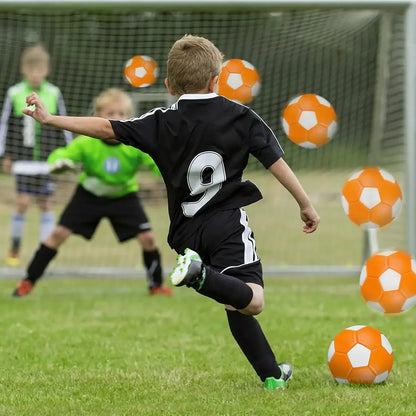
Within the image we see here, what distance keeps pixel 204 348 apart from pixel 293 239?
4965 mm

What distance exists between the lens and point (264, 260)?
836 centimetres

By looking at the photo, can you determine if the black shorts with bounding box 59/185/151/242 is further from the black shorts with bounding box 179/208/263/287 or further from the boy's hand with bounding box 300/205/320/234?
the boy's hand with bounding box 300/205/320/234

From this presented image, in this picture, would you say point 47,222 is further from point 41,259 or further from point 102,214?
point 102,214

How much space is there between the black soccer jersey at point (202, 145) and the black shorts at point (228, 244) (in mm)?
40

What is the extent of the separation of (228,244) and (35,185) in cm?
467

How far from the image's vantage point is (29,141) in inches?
304

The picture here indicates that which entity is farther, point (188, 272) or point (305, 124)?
point (305, 124)

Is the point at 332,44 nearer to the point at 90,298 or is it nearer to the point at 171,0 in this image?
the point at 171,0

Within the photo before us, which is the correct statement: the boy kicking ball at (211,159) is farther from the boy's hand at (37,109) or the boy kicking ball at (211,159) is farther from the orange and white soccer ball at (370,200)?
the orange and white soccer ball at (370,200)

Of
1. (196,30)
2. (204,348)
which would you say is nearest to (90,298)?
(204,348)

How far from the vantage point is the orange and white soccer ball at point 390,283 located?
3.95 meters

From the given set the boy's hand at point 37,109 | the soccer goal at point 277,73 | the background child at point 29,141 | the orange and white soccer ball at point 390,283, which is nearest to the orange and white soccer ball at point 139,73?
the boy's hand at point 37,109

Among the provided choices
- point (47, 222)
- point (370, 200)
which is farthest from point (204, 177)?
point (47, 222)

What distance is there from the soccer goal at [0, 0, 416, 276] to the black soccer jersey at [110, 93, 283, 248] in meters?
3.54
